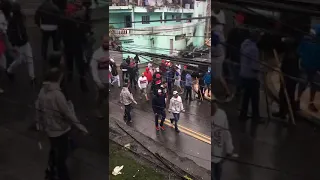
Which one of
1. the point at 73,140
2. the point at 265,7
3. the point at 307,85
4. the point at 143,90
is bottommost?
the point at 143,90

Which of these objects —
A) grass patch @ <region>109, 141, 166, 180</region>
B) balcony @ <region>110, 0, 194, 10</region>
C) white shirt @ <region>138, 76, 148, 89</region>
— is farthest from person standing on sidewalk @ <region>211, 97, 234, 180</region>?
balcony @ <region>110, 0, 194, 10</region>

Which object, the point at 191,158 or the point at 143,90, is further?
the point at 143,90

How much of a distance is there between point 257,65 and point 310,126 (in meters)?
0.22

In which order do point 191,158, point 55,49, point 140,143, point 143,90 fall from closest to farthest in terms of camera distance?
point 55,49
point 191,158
point 140,143
point 143,90

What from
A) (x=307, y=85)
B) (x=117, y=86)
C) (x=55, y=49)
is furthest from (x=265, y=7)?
(x=117, y=86)

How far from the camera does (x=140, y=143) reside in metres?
3.92

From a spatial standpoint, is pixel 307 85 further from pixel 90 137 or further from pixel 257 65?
pixel 90 137

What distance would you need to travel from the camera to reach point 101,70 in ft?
4.19

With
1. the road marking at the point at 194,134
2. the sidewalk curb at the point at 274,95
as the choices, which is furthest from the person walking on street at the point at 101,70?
the road marking at the point at 194,134

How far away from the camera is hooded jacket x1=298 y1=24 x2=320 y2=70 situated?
34.5 inches

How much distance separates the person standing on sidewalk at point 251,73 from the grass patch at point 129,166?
250 centimetres

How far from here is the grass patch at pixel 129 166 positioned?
134 inches

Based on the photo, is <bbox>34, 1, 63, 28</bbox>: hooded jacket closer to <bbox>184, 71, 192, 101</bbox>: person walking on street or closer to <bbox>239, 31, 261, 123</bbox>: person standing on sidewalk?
<bbox>239, 31, 261, 123</bbox>: person standing on sidewalk

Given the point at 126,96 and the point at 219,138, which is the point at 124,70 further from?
the point at 219,138
